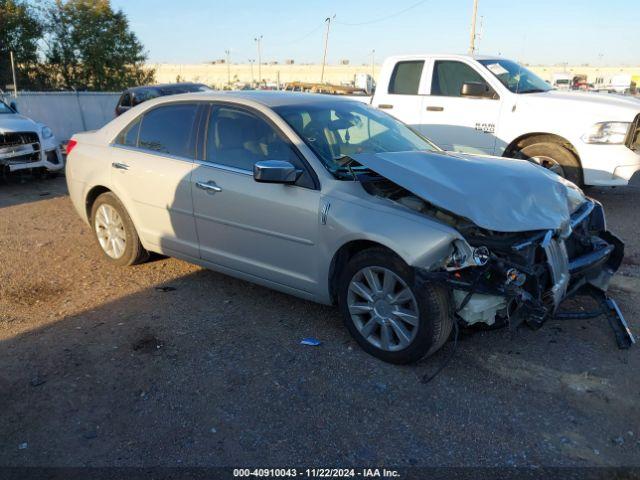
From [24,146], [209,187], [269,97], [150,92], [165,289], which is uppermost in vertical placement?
[269,97]

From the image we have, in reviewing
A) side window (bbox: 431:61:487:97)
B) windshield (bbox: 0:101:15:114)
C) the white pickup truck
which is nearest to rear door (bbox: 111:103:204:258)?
the white pickup truck

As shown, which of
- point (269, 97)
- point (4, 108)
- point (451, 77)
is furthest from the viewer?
point (4, 108)

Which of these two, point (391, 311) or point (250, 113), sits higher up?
point (250, 113)

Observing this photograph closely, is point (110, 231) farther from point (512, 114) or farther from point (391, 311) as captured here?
point (512, 114)

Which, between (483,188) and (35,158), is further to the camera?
(35,158)

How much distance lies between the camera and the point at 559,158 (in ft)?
23.6

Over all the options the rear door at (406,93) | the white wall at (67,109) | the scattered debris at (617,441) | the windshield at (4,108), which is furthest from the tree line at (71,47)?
the scattered debris at (617,441)

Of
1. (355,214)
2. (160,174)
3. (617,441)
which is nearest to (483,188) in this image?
(355,214)

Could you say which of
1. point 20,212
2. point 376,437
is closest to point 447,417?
point 376,437

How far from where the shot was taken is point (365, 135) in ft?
14.6

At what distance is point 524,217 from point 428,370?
1.15m

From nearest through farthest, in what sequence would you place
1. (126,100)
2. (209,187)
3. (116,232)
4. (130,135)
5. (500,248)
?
(500,248)
(209,187)
(130,135)
(116,232)
(126,100)

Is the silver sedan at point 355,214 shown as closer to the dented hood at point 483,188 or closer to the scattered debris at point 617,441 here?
the dented hood at point 483,188

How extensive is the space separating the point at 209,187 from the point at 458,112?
4.90 metres
